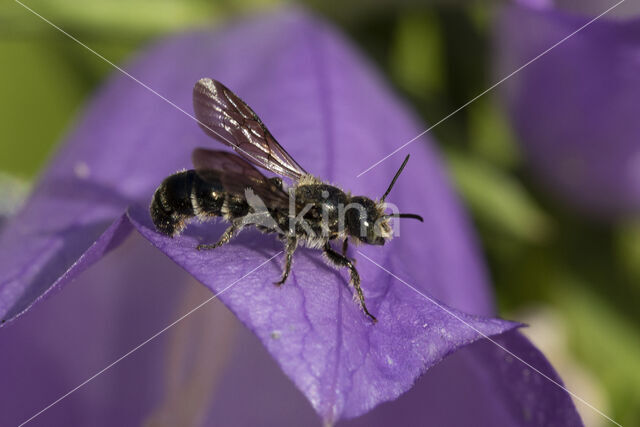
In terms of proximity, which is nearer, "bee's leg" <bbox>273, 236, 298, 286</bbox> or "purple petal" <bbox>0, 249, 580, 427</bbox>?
"bee's leg" <bbox>273, 236, 298, 286</bbox>

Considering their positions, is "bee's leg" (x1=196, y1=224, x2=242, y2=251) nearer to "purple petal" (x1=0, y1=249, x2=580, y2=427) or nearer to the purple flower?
the purple flower

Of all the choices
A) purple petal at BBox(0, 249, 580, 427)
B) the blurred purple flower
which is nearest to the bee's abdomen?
purple petal at BBox(0, 249, 580, 427)

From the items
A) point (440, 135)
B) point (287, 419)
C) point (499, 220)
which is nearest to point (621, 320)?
point (499, 220)

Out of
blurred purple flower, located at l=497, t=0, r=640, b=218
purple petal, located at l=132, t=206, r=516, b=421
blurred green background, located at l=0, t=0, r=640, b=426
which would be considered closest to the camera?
purple petal, located at l=132, t=206, r=516, b=421

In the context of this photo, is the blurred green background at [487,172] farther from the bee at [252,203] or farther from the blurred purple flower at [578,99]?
the bee at [252,203]

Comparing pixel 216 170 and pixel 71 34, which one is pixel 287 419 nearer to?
pixel 216 170

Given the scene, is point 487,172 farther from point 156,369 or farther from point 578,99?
point 156,369

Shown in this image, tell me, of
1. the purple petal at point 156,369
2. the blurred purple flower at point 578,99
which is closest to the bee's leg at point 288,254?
the purple petal at point 156,369
